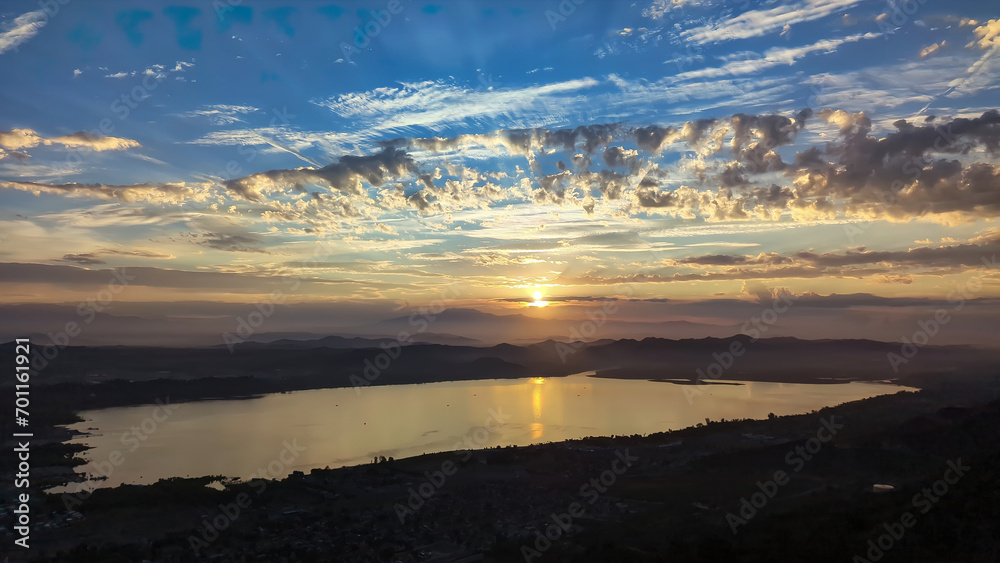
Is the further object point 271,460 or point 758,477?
point 271,460

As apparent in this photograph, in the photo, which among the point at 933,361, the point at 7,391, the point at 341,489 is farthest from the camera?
the point at 933,361

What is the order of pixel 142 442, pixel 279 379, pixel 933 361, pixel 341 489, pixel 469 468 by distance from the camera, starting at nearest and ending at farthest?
pixel 341 489 < pixel 469 468 < pixel 142 442 < pixel 279 379 < pixel 933 361

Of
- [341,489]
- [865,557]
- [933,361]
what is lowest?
[933,361]

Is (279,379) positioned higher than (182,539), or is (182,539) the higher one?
(182,539)

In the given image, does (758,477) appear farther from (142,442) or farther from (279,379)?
(279,379)

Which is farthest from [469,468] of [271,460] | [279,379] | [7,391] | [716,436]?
[279,379]

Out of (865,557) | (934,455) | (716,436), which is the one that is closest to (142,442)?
(716,436)
